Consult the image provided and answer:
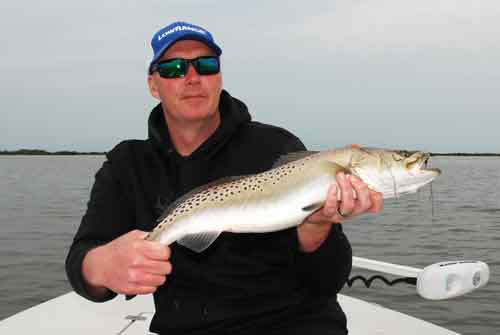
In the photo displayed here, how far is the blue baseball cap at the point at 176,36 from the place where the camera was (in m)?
3.71

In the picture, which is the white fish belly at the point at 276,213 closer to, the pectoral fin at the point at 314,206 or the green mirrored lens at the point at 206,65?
the pectoral fin at the point at 314,206

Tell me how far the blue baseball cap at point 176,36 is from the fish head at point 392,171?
4.43ft

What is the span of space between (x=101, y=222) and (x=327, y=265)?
5.02ft

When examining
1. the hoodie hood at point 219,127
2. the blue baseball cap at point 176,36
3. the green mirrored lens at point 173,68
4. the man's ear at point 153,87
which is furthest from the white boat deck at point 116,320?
the blue baseball cap at point 176,36

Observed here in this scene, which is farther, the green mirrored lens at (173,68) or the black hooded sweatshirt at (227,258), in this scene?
the green mirrored lens at (173,68)

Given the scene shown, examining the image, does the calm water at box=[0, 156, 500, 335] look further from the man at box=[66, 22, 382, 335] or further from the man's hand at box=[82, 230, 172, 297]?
the man's hand at box=[82, 230, 172, 297]

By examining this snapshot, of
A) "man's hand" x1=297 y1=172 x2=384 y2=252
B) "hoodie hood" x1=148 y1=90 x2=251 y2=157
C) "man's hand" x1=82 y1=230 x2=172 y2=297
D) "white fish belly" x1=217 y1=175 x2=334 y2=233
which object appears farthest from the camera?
"hoodie hood" x1=148 y1=90 x2=251 y2=157

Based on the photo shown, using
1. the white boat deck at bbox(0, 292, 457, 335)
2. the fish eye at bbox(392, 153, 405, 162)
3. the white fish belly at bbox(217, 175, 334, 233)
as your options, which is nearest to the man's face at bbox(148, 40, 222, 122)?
the white fish belly at bbox(217, 175, 334, 233)

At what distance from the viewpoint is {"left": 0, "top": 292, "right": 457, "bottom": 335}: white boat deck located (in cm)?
537

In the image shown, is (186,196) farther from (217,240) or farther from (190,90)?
(190,90)

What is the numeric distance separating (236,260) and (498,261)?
1132 cm

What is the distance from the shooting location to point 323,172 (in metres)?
3.10

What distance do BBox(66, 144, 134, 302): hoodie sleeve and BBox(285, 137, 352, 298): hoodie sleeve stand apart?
1.24 m

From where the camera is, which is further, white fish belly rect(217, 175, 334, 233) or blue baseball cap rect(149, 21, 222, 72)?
blue baseball cap rect(149, 21, 222, 72)
